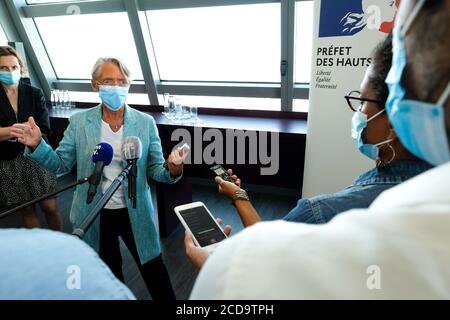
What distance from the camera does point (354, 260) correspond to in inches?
11.5

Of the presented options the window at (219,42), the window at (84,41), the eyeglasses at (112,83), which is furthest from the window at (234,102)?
the eyeglasses at (112,83)

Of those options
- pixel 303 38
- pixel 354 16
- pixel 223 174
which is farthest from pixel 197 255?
pixel 303 38

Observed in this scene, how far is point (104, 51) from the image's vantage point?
12.8ft

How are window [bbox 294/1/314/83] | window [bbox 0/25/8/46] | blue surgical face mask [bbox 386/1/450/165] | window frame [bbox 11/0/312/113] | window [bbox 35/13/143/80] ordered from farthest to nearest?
1. window [bbox 0/25/8/46]
2. window [bbox 35/13/143/80]
3. window frame [bbox 11/0/312/113]
4. window [bbox 294/1/314/83]
5. blue surgical face mask [bbox 386/1/450/165]

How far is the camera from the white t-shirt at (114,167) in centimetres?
157

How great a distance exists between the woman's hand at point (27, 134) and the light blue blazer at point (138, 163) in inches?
3.9

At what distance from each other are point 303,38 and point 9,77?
8.82 feet

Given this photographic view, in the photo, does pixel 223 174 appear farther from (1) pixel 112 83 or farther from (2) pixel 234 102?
(2) pixel 234 102

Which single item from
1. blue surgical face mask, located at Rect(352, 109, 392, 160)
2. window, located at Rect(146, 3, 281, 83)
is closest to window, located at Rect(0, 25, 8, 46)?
window, located at Rect(146, 3, 281, 83)

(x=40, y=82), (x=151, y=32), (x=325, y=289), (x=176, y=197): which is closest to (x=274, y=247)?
(x=325, y=289)

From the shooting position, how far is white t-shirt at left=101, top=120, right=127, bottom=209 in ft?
5.16

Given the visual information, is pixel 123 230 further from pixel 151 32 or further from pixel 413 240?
pixel 151 32

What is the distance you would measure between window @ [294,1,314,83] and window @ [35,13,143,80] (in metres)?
2.04

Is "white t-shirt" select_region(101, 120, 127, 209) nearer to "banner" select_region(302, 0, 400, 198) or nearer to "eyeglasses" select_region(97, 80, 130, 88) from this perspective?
"eyeglasses" select_region(97, 80, 130, 88)
